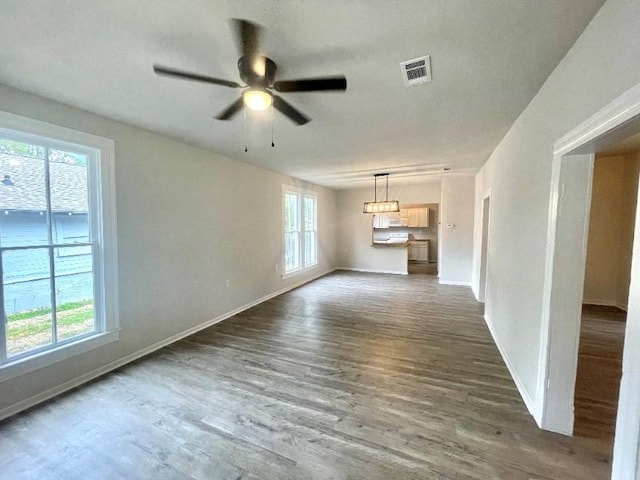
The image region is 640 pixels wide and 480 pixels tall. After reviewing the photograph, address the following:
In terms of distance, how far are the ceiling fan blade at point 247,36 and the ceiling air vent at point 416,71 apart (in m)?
0.97

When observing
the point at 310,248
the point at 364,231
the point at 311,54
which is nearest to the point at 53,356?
the point at 311,54

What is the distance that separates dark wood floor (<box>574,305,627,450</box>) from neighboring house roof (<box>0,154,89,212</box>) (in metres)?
4.55

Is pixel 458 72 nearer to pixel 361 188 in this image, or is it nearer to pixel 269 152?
pixel 269 152

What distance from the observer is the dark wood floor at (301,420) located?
1662mm

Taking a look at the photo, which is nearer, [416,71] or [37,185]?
[416,71]

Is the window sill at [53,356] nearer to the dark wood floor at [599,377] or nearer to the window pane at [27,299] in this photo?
the window pane at [27,299]

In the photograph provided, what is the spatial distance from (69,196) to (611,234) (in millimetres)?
8092

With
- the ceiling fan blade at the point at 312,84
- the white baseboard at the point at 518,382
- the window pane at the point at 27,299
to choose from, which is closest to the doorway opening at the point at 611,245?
the white baseboard at the point at 518,382

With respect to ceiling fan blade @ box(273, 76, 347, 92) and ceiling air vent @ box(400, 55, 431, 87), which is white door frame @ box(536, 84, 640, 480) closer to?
ceiling air vent @ box(400, 55, 431, 87)

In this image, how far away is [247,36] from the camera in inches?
57.4

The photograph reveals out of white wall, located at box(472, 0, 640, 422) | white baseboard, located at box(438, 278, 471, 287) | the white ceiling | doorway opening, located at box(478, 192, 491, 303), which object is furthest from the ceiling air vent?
white baseboard, located at box(438, 278, 471, 287)

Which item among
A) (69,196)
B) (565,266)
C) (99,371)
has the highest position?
(69,196)

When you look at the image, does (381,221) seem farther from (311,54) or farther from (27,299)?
(27,299)

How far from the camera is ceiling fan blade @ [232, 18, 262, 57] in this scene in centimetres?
136
